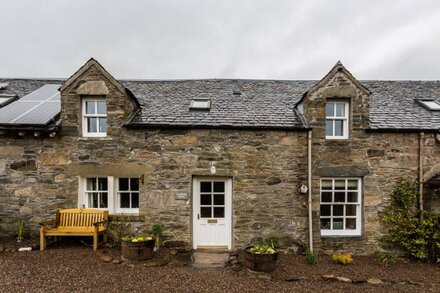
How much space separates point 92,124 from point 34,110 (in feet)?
8.18

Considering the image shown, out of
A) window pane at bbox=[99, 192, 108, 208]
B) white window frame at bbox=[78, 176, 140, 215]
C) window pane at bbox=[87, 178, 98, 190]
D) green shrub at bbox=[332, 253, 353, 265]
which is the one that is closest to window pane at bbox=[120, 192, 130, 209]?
white window frame at bbox=[78, 176, 140, 215]

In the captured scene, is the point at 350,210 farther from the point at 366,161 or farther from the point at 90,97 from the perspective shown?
the point at 90,97

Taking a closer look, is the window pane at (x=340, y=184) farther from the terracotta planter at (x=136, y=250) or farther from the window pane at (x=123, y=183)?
the window pane at (x=123, y=183)

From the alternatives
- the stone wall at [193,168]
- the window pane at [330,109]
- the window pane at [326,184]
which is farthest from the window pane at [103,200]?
the window pane at [330,109]

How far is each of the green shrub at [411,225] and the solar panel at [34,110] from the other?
1103 centimetres

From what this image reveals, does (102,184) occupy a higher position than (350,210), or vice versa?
(102,184)

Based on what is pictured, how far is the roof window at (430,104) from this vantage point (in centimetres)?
932

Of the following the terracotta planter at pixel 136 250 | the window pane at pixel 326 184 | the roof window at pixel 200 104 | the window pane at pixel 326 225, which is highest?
the roof window at pixel 200 104

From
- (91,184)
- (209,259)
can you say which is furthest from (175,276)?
(91,184)

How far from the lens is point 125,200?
8406 mm

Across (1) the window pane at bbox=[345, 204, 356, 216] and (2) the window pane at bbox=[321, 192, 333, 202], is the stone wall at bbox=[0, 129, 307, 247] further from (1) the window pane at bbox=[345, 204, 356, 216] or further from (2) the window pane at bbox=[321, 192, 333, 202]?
(1) the window pane at bbox=[345, 204, 356, 216]

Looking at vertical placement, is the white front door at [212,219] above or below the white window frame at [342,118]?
below

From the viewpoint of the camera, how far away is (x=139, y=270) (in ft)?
21.2

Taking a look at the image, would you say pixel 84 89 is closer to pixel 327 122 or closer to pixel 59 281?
pixel 59 281
